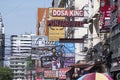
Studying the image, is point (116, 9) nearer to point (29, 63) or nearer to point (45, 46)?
point (45, 46)

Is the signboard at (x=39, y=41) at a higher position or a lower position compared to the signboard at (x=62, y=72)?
higher

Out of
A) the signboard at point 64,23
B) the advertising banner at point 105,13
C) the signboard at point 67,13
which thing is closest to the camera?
the advertising banner at point 105,13

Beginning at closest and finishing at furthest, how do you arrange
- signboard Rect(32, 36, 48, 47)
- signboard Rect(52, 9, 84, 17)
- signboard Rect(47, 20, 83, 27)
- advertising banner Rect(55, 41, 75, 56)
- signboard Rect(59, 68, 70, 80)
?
signboard Rect(47, 20, 83, 27) → signboard Rect(52, 9, 84, 17) → signboard Rect(59, 68, 70, 80) → advertising banner Rect(55, 41, 75, 56) → signboard Rect(32, 36, 48, 47)

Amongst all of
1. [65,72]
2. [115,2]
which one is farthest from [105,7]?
[65,72]

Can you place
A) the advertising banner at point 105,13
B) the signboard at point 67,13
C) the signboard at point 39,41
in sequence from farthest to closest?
1. the signboard at point 39,41
2. the signboard at point 67,13
3. the advertising banner at point 105,13

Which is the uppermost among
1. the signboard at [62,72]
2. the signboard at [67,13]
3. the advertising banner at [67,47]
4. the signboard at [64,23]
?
the signboard at [67,13]

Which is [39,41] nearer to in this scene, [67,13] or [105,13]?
[67,13]

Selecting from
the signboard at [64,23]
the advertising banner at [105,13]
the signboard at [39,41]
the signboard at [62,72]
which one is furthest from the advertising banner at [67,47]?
the advertising banner at [105,13]

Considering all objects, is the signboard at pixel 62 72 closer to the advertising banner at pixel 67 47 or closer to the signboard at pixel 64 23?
the advertising banner at pixel 67 47

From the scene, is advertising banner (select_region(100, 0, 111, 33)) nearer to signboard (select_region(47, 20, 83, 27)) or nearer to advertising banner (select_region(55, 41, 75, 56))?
signboard (select_region(47, 20, 83, 27))

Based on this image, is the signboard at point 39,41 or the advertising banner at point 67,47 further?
the signboard at point 39,41

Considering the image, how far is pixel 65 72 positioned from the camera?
5697 centimetres

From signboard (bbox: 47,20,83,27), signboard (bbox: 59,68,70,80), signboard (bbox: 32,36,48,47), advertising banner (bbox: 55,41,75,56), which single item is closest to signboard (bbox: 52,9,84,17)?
signboard (bbox: 47,20,83,27)

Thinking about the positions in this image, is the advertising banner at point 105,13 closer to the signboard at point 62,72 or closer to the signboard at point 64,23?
the signboard at point 64,23
